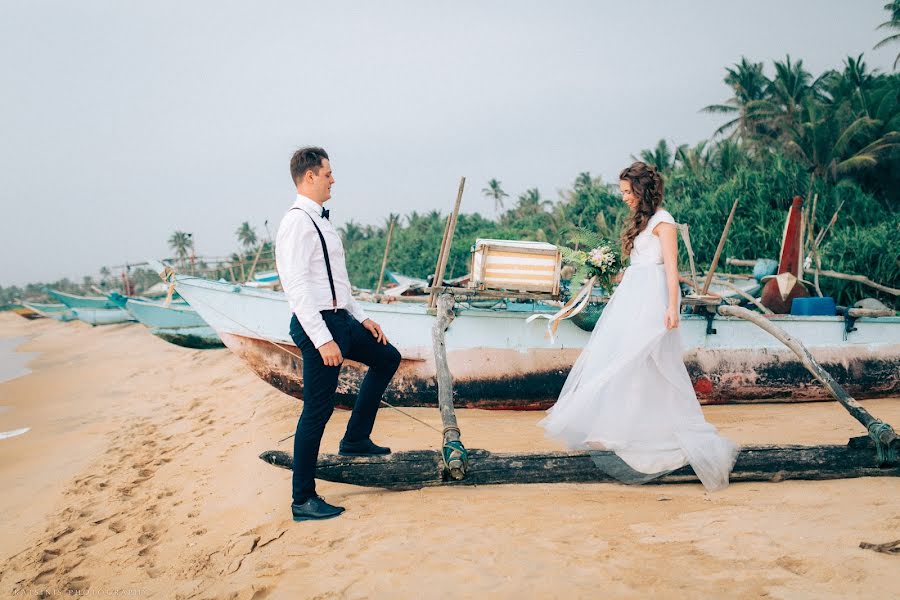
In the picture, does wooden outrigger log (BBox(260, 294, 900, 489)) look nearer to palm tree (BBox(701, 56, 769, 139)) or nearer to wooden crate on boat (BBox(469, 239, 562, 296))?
wooden crate on boat (BBox(469, 239, 562, 296))

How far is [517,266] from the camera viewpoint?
18.2 ft

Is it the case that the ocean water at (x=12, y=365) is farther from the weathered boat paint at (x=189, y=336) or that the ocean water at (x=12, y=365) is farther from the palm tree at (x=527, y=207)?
the palm tree at (x=527, y=207)

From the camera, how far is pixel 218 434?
6.53m

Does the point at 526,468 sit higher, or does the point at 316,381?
the point at 316,381

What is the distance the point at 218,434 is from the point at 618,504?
492 cm

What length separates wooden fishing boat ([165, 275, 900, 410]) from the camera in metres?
6.48

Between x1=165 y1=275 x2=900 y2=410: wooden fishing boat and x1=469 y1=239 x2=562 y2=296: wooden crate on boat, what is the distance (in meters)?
0.90

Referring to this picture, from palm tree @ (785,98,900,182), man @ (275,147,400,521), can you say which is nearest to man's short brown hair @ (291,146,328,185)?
man @ (275,147,400,521)

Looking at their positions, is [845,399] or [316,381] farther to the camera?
[845,399]

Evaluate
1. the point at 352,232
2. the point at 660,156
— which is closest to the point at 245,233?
the point at 352,232

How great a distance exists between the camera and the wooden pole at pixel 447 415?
3.32 metres

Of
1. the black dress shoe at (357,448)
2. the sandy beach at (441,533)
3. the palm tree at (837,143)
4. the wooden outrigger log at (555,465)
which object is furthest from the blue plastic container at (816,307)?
the palm tree at (837,143)

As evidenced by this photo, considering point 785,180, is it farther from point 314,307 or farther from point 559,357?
point 314,307

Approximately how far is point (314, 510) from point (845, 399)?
11.6 feet
